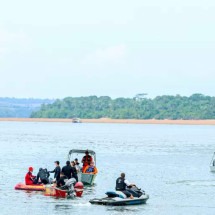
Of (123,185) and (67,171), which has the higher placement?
(67,171)

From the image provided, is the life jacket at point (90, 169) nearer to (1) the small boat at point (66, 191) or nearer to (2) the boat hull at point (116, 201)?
(1) the small boat at point (66, 191)

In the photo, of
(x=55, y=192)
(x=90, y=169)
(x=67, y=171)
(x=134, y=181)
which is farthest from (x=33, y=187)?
(x=134, y=181)

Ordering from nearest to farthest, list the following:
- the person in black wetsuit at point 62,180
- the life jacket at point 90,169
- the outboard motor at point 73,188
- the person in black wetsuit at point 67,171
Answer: the outboard motor at point 73,188 → the person in black wetsuit at point 62,180 → the person in black wetsuit at point 67,171 → the life jacket at point 90,169

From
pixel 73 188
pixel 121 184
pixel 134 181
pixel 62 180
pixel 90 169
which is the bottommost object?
pixel 134 181

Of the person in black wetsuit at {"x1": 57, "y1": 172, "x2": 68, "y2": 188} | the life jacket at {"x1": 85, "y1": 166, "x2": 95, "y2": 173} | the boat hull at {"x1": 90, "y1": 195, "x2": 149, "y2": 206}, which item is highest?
the life jacket at {"x1": 85, "y1": 166, "x2": 95, "y2": 173}

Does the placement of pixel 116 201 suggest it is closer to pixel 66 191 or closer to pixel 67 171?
pixel 66 191

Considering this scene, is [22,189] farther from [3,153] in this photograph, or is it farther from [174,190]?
[3,153]

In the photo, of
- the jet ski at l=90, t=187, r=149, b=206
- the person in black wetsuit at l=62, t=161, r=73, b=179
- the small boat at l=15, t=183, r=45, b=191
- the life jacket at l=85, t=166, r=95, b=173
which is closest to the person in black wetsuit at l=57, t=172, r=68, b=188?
the person in black wetsuit at l=62, t=161, r=73, b=179

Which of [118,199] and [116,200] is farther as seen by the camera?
[118,199]

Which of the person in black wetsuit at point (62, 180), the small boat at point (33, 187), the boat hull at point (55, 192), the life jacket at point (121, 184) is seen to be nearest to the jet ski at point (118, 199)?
the life jacket at point (121, 184)

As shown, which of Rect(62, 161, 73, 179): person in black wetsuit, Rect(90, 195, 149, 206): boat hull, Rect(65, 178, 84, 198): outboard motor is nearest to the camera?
Rect(90, 195, 149, 206): boat hull

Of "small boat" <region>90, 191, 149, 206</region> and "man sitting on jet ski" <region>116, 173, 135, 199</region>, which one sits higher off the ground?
"man sitting on jet ski" <region>116, 173, 135, 199</region>

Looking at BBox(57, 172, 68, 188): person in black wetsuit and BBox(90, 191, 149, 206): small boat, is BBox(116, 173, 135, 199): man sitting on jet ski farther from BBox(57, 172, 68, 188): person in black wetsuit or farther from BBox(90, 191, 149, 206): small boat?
BBox(57, 172, 68, 188): person in black wetsuit

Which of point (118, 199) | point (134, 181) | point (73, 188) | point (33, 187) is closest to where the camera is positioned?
point (118, 199)
